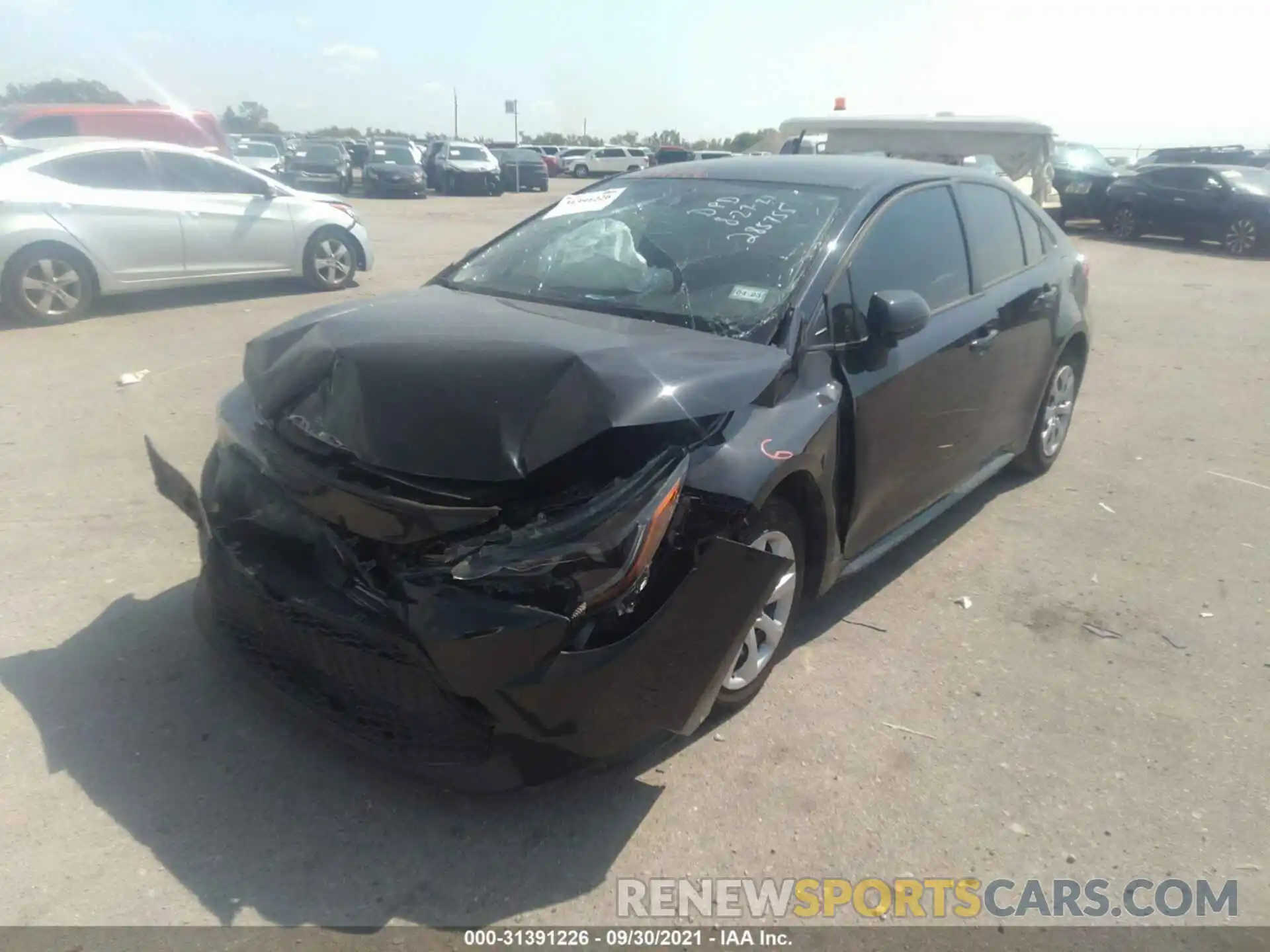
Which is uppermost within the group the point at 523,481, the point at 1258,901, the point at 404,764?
the point at 523,481

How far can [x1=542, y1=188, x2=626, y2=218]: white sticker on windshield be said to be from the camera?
4414mm

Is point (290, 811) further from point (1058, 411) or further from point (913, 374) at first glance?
point (1058, 411)

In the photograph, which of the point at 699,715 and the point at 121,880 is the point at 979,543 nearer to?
the point at 699,715

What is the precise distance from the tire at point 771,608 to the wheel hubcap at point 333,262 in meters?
8.72

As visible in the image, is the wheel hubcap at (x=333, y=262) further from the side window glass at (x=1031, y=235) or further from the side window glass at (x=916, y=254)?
the side window glass at (x=916, y=254)

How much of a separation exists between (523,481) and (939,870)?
1593 mm

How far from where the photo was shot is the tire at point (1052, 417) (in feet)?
18.1

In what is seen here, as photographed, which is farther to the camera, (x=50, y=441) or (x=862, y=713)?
(x=50, y=441)

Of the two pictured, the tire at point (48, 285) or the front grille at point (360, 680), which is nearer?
the front grille at point (360, 680)

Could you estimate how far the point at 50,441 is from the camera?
18.8 feet

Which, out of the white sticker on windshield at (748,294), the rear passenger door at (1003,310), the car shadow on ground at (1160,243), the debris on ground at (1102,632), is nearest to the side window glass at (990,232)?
the rear passenger door at (1003,310)

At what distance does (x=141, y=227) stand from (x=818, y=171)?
7.50 m

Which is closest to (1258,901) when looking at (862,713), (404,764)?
(862,713)

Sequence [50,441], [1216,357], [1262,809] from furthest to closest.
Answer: [1216,357] → [50,441] → [1262,809]
